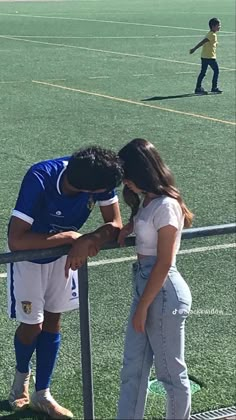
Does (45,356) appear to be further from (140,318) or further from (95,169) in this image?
(95,169)

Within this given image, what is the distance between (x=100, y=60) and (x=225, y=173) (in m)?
13.9

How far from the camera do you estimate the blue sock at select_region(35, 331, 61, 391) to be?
5152 millimetres

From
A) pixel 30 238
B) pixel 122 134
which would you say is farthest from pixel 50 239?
pixel 122 134

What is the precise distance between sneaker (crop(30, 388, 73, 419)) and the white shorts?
0.49 metres

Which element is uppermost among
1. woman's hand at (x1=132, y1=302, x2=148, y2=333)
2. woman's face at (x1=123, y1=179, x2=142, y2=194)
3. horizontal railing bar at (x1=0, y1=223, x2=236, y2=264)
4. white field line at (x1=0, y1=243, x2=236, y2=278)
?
woman's face at (x1=123, y1=179, x2=142, y2=194)

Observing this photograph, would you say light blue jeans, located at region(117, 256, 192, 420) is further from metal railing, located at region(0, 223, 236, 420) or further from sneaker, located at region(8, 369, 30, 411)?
sneaker, located at region(8, 369, 30, 411)

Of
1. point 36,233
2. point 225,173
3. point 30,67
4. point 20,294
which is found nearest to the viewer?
point 36,233

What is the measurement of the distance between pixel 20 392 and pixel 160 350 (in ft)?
4.12

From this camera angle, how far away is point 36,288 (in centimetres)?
494

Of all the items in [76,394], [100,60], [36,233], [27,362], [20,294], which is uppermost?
[36,233]

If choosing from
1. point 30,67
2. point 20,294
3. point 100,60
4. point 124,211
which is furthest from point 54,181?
point 100,60

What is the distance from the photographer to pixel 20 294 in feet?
16.3

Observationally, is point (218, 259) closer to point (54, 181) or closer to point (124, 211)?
point (124, 211)

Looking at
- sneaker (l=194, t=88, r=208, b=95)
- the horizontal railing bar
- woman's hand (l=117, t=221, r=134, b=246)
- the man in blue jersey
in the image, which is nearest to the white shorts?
the man in blue jersey
